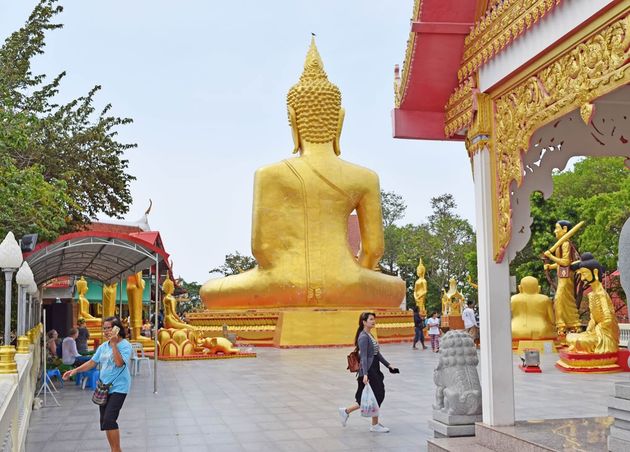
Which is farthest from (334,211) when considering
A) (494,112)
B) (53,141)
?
(494,112)

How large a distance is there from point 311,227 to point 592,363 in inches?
463

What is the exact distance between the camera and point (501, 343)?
19.0 feet

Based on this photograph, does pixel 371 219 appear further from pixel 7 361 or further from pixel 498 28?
pixel 7 361

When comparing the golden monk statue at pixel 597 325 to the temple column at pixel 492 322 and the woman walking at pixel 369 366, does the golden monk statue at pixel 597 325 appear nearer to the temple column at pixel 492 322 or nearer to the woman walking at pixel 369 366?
the woman walking at pixel 369 366

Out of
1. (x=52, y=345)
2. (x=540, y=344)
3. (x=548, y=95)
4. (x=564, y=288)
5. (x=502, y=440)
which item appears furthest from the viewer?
(x=564, y=288)

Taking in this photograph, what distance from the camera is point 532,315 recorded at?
1800cm

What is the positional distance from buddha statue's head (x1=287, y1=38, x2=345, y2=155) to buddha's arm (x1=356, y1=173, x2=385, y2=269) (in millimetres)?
1806

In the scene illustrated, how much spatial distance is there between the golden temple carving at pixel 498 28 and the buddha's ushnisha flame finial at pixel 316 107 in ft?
58.4

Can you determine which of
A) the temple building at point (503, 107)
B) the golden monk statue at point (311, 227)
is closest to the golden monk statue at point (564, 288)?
the golden monk statue at point (311, 227)

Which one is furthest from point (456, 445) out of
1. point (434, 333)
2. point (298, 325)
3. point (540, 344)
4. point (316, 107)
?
point (316, 107)

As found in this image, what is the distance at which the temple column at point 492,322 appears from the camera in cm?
577

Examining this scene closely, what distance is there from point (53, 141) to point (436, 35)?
1100 cm

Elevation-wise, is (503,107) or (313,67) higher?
(313,67)

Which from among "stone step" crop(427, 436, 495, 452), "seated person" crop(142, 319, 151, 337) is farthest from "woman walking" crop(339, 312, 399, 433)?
"seated person" crop(142, 319, 151, 337)
